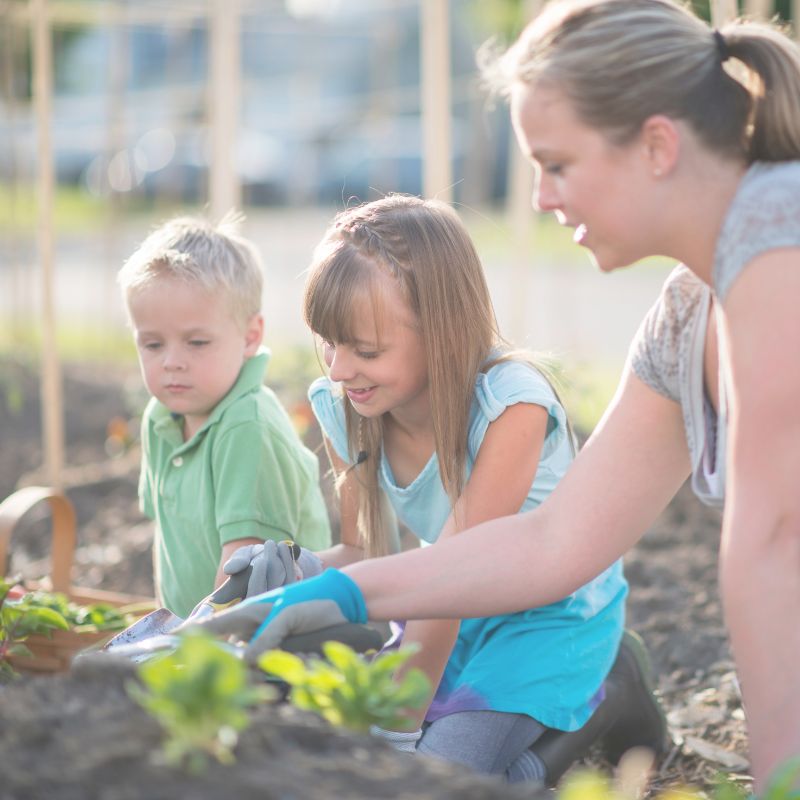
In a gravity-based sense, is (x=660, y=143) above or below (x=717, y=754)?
above

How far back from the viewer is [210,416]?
269 cm

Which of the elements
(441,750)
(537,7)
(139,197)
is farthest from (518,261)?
(139,197)

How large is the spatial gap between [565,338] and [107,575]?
455 centimetres

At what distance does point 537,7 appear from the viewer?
15.0ft

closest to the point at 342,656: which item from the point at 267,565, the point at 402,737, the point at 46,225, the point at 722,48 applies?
the point at 267,565

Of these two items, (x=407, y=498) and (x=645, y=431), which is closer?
(x=645, y=431)

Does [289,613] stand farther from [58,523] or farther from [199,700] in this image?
[58,523]

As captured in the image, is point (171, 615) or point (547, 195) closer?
point (547, 195)

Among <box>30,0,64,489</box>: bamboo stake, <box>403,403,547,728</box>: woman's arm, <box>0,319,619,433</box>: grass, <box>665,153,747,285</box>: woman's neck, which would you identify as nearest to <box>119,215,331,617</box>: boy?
<box>403,403,547,728</box>: woman's arm

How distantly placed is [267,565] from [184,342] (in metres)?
0.76

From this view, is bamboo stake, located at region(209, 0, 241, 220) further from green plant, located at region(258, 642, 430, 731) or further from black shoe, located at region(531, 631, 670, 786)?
green plant, located at region(258, 642, 430, 731)

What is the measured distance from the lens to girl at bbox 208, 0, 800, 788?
152 cm

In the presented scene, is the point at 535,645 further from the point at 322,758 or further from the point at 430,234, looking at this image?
the point at 322,758

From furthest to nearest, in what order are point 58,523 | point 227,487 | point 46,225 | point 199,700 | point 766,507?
1. point 46,225
2. point 58,523
3. point 227,487
4. point 766,507
5. point 199,700
